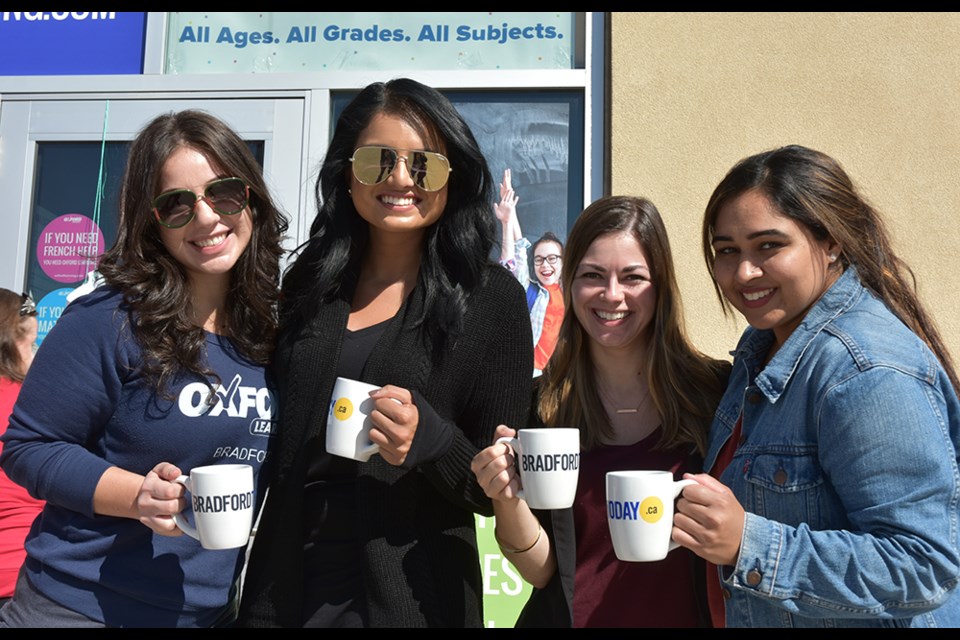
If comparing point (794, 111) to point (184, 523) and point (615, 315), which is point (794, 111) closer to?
point (615, 315)

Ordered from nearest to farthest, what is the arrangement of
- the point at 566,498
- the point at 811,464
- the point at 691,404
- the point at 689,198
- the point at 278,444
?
the point at 811,464
the point at 566,498
the point at 278,444
the point at 691,404
the point at 689,198

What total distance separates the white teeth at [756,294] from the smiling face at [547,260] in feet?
8.31

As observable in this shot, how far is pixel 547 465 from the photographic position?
1.77 m

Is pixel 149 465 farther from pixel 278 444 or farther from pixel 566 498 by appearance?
pixel 566 498

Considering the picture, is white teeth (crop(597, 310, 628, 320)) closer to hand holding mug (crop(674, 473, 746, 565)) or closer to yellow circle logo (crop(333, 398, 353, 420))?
Result: hand holding mug (crop(674, 473, 746, 565))

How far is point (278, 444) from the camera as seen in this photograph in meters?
1.99

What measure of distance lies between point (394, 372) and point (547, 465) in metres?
0.45

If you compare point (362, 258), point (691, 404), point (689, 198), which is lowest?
point (691, 404)

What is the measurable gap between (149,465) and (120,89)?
11.7 feet

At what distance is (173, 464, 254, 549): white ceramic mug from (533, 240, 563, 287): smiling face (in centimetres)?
284

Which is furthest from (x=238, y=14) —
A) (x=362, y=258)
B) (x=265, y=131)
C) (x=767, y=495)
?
(x=767, y=495)

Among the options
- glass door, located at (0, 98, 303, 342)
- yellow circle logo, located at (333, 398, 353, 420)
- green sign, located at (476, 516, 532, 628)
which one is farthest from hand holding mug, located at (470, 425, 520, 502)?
glass door, located at (0, 98, 303, 342)

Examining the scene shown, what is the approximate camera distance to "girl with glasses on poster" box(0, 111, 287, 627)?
1.82 metres

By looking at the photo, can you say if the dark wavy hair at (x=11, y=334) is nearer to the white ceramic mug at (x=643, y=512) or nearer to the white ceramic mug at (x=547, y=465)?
the white ceramic mug at (x=547, y=465)
